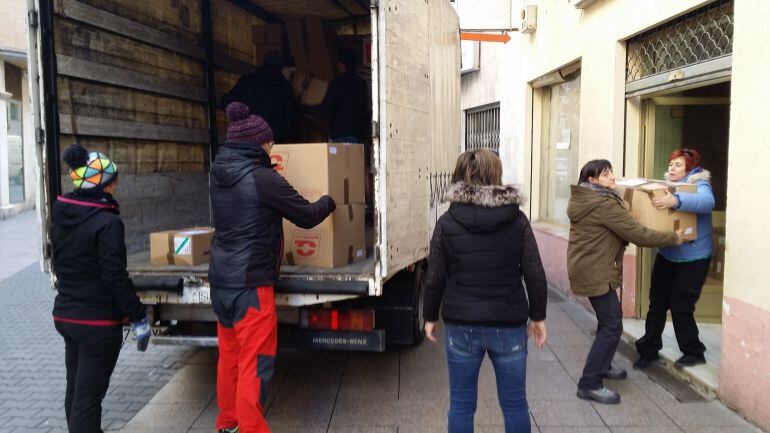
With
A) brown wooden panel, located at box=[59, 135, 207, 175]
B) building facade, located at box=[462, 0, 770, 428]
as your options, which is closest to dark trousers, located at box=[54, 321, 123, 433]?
brown wooden panel, located at box=[59, 135, 207, 175]

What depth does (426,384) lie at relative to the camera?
488 centimetres

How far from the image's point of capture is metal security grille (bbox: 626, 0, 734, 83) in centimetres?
465

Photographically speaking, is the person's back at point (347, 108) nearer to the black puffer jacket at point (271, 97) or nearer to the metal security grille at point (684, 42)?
the black puffer jacket at point (271, 97)

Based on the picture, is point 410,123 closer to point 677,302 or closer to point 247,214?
point 247,214

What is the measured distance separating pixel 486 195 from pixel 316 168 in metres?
1.32

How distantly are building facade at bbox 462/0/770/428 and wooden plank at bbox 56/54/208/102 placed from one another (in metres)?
3.83

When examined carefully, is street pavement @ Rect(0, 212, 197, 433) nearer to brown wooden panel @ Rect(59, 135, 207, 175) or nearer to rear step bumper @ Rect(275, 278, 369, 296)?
rear step bumper @ Rect(275, 278, 369, 296)

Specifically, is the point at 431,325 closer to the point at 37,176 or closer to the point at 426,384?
the point at 426,384

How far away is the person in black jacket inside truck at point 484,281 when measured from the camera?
3.12 m

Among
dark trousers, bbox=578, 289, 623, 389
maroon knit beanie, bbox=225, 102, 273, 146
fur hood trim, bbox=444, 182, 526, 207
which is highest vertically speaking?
maroon knit beanie, bbox=225, 102, 273, 146

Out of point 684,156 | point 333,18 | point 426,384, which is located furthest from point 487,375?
point 333,18

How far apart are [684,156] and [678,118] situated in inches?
60.4

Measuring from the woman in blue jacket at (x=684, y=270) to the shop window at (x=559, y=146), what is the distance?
263cm

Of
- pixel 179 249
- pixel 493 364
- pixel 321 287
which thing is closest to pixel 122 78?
pixel 179 249
